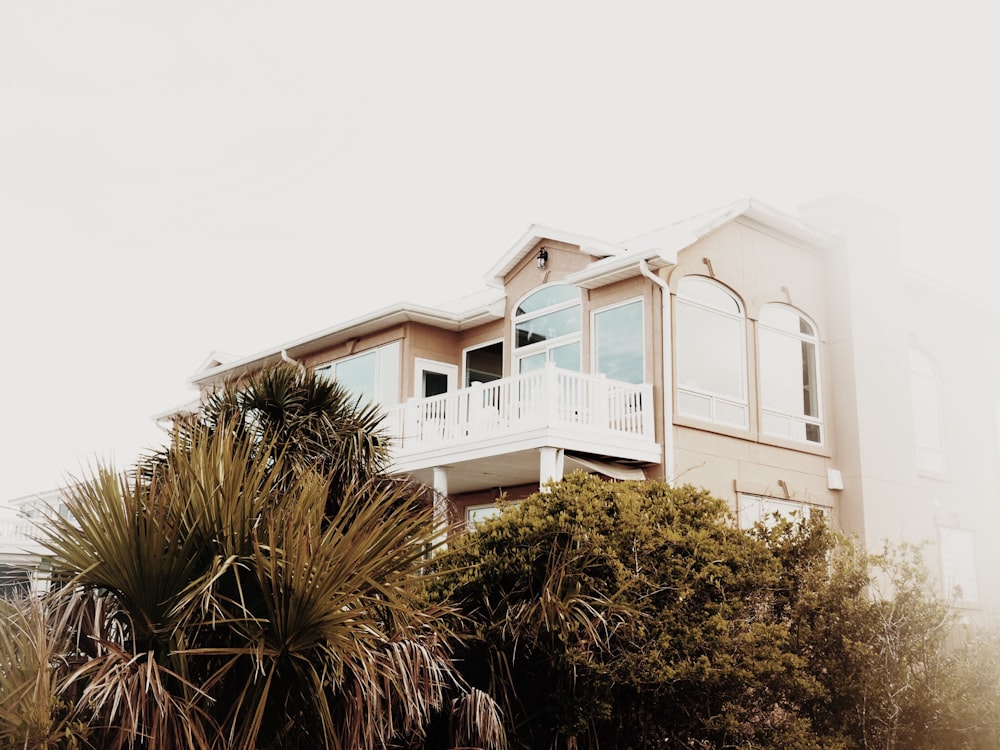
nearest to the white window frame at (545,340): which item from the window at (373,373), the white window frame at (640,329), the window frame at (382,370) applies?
the white window frame at (640,329)

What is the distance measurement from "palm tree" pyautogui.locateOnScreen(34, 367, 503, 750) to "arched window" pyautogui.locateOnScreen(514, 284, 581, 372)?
34.8 ft

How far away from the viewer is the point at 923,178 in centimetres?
1429

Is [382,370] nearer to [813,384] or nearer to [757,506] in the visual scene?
[757,506]

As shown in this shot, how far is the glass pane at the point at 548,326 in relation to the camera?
17359 mm

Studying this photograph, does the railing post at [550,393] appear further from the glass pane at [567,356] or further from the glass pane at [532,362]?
the glass pane at [532,362]

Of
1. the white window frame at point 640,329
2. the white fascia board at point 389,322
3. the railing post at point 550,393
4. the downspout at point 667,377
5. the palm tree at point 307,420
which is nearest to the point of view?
the palm tree at point 307,420

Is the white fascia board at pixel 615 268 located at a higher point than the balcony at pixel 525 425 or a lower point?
higher

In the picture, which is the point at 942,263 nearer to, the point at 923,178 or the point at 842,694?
the point at 923,178

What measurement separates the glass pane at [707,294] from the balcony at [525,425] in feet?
6.69

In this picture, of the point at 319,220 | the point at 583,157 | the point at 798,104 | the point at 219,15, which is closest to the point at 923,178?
the point at 798,104

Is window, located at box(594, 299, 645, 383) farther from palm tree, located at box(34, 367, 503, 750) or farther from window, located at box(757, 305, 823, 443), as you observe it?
palm tree, located at box(34, 367, 503, 750)

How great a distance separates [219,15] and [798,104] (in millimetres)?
9958

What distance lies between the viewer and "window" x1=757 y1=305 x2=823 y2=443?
1698cm

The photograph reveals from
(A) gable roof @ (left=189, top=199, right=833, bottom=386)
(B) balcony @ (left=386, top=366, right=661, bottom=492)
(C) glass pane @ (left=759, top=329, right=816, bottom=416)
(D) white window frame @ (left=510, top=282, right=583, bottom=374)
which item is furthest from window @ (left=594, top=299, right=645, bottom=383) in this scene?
(C) glass pane @ (left=759, top=329, right=816, bottom=416)
